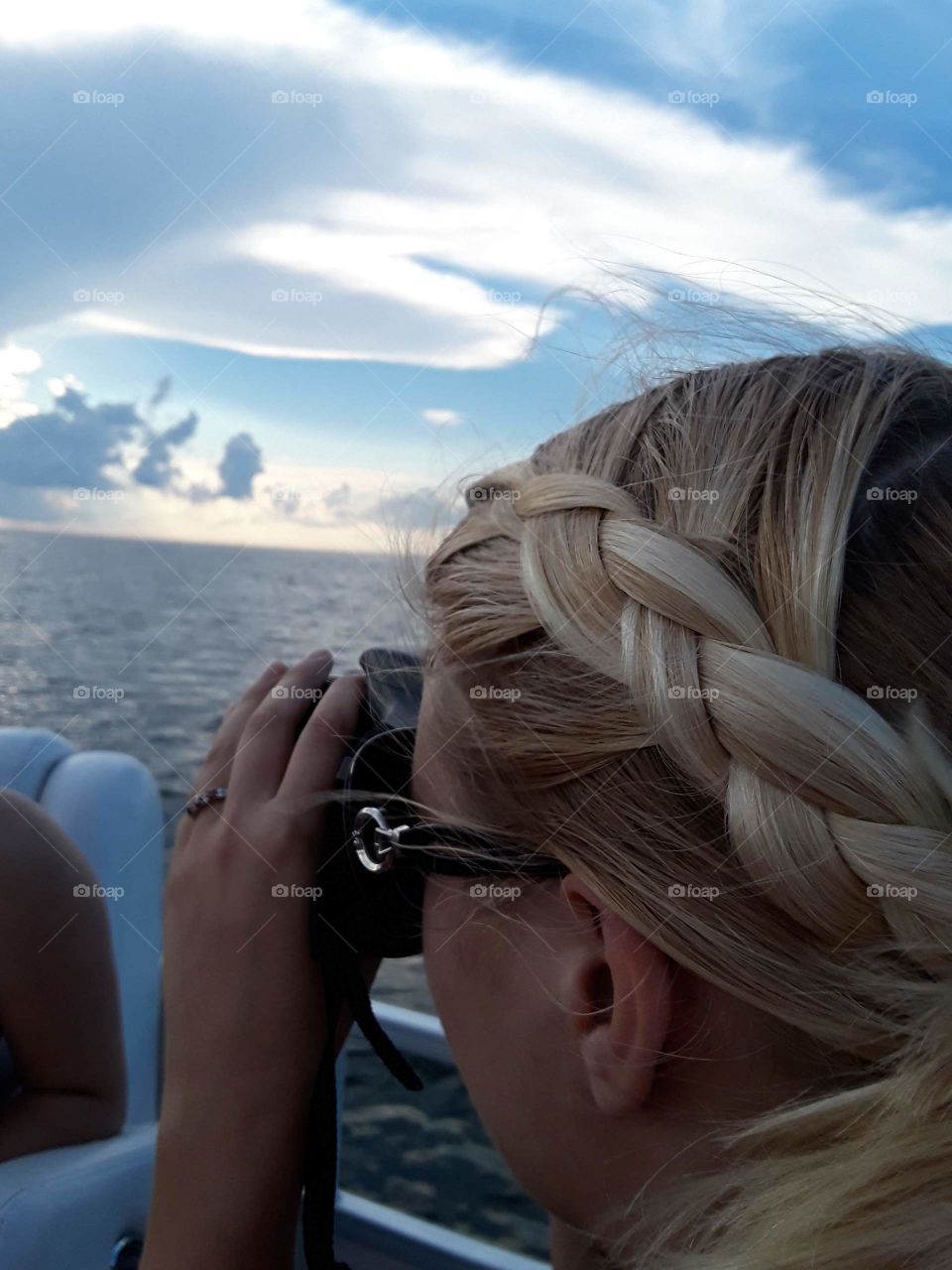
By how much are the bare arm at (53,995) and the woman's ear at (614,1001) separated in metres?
0.66

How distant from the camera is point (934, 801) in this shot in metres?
0.56

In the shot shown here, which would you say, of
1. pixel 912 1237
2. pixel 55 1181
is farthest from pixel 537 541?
pixel 55 1181

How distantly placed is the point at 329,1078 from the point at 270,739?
25 cm

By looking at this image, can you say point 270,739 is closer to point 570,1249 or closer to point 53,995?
point 570,1249

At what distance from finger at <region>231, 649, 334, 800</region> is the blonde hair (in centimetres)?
22

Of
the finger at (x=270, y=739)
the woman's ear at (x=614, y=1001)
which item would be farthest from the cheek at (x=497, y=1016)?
the finger at (x=270, y=739)

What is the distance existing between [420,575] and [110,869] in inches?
35.7

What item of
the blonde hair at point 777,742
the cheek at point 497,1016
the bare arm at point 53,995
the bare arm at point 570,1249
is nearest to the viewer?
the blonde hair at point 777,742

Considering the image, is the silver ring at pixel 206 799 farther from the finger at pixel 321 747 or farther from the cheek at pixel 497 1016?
the cheek at pixel 497 1016

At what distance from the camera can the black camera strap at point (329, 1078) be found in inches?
30.4

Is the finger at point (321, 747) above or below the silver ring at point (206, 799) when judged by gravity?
above

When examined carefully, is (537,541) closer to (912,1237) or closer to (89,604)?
(912,1237)

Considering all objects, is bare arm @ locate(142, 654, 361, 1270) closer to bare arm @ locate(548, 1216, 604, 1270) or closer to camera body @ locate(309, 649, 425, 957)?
camera body @ locate(309, 649, 425, 957)

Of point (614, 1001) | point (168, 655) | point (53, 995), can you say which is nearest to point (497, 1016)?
point (614, 1001)
